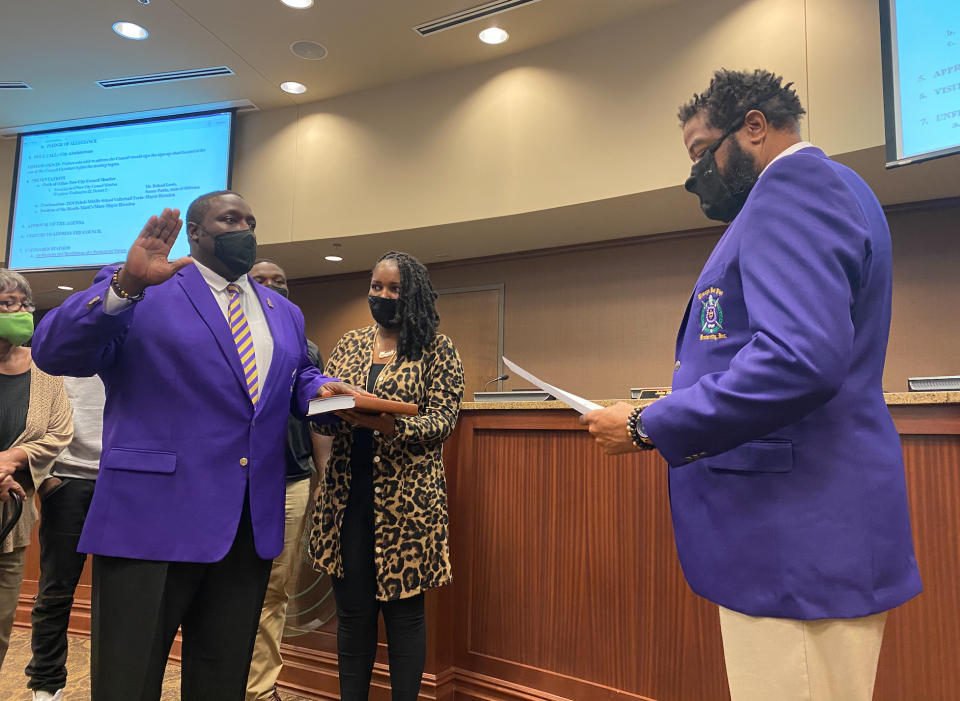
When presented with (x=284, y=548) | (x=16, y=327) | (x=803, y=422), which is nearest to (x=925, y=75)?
(x=803, y=422)

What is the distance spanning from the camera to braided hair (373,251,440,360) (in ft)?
6.23

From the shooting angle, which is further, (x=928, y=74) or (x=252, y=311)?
(x=928, y=74)

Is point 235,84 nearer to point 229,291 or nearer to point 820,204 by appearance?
point 229,291

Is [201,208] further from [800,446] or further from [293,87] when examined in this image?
[293,87]

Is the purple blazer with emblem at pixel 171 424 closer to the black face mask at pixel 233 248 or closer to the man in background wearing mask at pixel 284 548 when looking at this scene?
the black face mask at pixel 233 248

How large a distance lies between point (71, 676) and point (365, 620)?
1.71 metres

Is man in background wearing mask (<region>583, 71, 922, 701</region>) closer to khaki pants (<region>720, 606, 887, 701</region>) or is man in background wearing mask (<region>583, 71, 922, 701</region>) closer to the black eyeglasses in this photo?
khaki pants (<region>720, 606, 887, 701</region>)

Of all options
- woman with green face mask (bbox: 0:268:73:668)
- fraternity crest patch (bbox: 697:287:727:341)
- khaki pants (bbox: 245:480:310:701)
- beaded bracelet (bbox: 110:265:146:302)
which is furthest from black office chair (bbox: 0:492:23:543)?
fraternity crest patch (bbox: 697:287:727:341)

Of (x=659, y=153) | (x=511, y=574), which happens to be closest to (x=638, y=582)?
(x=511, y=574)

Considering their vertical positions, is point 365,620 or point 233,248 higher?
point 233,248

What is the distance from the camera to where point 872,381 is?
0.86 meters

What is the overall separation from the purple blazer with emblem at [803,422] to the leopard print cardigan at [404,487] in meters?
0.99

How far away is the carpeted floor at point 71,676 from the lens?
2348 mm

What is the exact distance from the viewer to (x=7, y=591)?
6.29ft
